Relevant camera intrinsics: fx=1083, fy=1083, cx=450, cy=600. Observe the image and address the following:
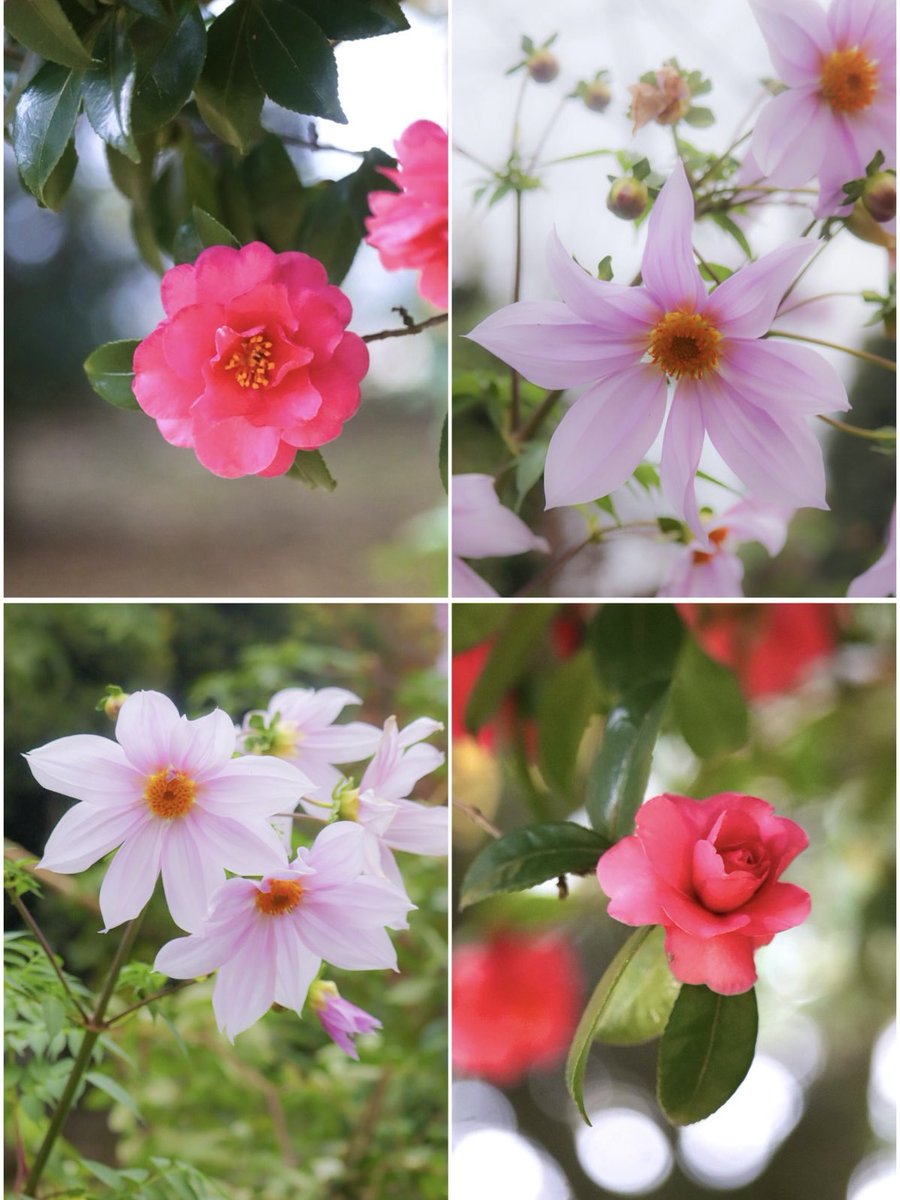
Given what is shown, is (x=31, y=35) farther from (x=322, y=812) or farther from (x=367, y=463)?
(x=322, y=812)

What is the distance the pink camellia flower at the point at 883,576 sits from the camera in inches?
34.7

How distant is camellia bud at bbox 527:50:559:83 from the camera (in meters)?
0.84

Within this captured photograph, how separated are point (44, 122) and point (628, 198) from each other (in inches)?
16.5

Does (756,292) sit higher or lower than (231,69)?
lower

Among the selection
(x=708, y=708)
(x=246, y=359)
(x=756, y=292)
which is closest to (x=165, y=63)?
(x=246, y=359)

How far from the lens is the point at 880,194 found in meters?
0.81

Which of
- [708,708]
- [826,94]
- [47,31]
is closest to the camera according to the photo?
[47,31]

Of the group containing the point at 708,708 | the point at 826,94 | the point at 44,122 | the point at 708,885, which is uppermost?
the point at 826,94

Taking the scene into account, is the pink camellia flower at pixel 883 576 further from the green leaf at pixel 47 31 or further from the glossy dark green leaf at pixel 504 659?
the green leaf at pixel 47 31

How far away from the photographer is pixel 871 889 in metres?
0.98

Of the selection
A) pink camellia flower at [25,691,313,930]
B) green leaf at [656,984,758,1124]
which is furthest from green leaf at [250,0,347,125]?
green leaf at [656,984,758,1124]

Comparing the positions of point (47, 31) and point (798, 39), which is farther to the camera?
point (798, 39)

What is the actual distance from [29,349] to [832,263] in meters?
0.66

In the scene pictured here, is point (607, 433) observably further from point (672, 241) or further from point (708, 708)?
point (708, 708)
